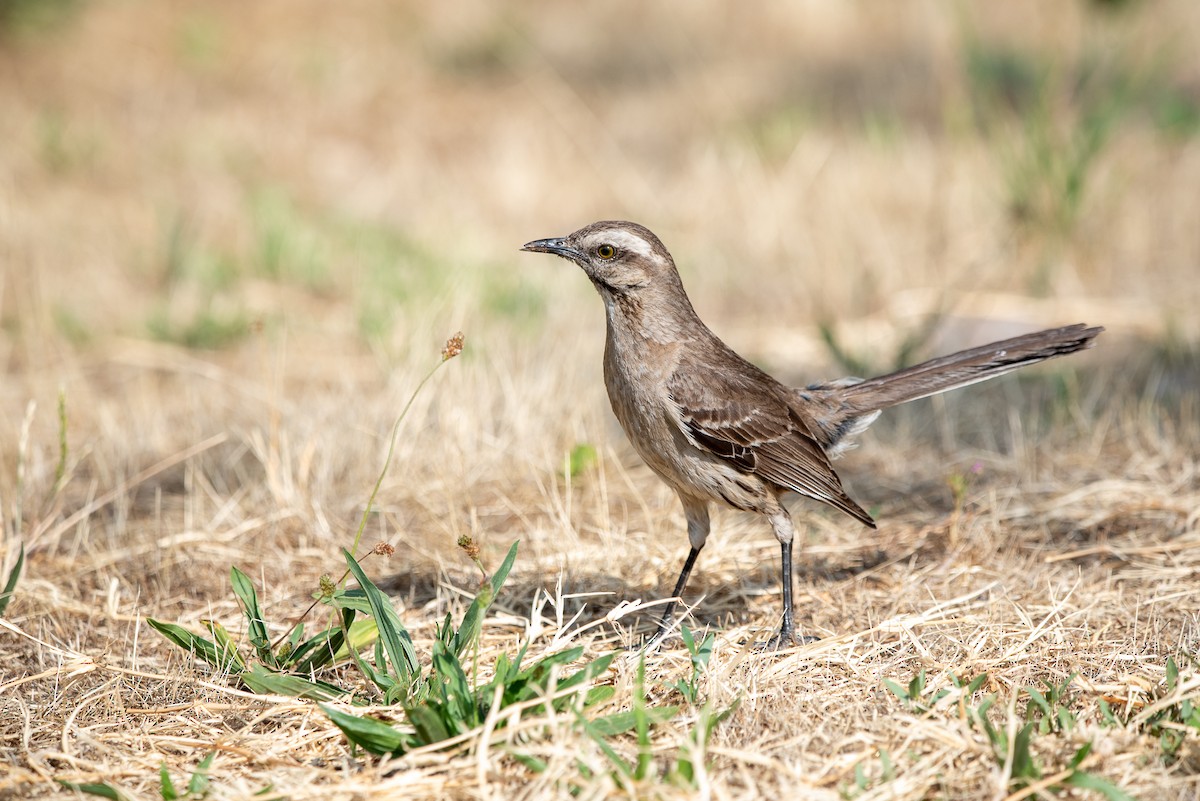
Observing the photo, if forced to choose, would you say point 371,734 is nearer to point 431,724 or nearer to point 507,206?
point 431,724

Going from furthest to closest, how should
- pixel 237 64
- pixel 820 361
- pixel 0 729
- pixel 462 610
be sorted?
pixel 237 64
pixel 820 361
pixel 462 610
pixel 0 729

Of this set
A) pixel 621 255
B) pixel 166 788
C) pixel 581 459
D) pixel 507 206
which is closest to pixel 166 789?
pixel 166 788

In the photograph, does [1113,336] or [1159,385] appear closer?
[1159,385]

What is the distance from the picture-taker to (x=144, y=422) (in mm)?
6348

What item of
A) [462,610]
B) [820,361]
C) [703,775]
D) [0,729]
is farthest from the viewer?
[820,361]

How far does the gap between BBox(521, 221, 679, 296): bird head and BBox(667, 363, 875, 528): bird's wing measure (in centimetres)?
40

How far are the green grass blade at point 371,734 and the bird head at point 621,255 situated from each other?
2.03 meters

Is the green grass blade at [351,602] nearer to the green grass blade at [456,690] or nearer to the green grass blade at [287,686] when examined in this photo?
the green grass blade at [287,686]

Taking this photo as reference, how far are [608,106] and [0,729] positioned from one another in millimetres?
11296

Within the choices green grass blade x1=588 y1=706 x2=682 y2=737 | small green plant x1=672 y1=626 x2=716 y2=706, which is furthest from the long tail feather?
green grass blade x1=588 y1=706 x2=682 y2=737

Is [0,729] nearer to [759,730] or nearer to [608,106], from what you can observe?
[759,730]

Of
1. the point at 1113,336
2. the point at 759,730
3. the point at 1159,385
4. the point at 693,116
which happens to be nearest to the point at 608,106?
the point at 693,116

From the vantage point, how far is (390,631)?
3.63 m

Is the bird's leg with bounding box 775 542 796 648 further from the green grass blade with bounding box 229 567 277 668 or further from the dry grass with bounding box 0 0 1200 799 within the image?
the green grass blade with bounding box 229 567 277 668
